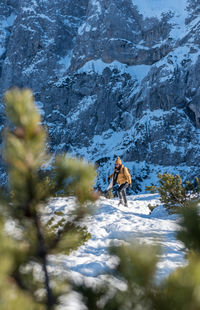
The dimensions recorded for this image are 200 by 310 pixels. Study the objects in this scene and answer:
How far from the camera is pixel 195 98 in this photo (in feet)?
256

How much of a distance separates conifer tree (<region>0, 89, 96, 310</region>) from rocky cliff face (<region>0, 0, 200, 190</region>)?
74.2m

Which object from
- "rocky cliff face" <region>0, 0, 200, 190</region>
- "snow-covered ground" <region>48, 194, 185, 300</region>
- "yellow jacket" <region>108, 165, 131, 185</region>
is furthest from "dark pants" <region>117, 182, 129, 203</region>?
"rocky cliff face" <region>0, 0, 200, 190</region>

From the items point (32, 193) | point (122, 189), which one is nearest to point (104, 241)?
point (122, 189)

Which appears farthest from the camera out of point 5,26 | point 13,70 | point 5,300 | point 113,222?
point 5,26

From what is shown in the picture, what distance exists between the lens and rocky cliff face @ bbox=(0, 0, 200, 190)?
270 ft

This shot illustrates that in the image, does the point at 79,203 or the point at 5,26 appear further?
the point at 5,26

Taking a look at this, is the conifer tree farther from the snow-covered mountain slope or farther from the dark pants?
the dark pants

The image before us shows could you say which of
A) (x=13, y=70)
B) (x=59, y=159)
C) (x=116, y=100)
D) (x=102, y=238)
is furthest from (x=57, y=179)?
(x=13, y=70)

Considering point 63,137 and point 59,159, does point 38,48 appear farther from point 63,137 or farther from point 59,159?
point 59,159

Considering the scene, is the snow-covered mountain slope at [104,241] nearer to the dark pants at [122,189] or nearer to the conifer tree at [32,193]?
the conifer tree at [32,193]

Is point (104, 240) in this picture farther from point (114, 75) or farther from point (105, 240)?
point (114, 75)

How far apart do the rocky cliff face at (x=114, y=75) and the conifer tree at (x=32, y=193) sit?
244 ft

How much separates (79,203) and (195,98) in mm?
82108

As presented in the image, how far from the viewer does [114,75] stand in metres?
106
